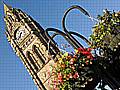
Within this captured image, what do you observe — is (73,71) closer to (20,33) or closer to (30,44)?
(30,44)

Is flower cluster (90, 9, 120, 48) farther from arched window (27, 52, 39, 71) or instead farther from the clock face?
the clock face

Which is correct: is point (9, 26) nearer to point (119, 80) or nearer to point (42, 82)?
point (42, 82)

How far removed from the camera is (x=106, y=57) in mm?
9758

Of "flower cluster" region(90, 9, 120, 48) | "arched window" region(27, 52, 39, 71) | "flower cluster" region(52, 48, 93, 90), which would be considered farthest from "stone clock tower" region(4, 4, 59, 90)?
"flower cluster" region(52, 48, 93, 90)

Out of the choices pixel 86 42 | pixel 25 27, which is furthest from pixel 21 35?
pixel 86 42

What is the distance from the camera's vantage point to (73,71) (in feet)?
32.1

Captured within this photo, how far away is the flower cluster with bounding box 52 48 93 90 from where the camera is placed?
31.5 ft

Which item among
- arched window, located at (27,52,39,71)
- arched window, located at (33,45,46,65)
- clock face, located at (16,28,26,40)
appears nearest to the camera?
arched window, located at (33,45,46,65)

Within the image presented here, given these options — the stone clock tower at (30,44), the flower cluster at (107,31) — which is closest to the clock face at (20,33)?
the stone clock tower at (30,44)

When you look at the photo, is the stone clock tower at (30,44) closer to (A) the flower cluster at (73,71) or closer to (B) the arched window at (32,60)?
(B) the arched window at (32,60)

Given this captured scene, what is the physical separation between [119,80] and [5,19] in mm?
28063

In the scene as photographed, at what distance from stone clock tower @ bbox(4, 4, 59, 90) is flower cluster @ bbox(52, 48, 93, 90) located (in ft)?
70.0

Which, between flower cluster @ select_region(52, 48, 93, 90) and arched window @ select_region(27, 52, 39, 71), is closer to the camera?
flower cluster @ select_region(52, 48, 93, 90)

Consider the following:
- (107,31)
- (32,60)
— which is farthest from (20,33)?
(107,31)
